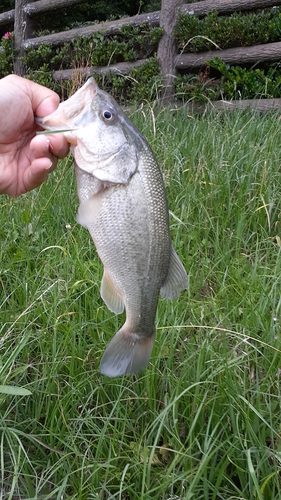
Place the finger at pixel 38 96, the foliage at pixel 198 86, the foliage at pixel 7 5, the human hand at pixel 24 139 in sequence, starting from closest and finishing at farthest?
the human hand at pixel 24 139, the finger at pixel 38 96, the foliage at pixel 198 86, the foliage at pixel 7 5

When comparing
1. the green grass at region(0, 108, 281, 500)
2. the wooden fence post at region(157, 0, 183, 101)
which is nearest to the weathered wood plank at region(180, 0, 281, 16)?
the wooden fence post at region(157, 0, 183, 101)

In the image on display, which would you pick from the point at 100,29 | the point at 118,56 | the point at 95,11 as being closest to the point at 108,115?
the point at 118,56

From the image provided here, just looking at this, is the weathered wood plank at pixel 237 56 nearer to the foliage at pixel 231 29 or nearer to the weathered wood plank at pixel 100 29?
the foliage at pixel 231 29

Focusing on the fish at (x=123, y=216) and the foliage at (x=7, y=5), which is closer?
the fish at (x=123, y=216)

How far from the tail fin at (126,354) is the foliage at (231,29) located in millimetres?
3834

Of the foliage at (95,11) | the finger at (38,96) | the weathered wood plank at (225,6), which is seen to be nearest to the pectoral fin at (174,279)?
the finger at (38,96)

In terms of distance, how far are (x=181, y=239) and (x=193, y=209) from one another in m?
0.28

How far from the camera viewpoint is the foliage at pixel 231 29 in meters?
4.76

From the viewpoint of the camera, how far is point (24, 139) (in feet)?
6.37

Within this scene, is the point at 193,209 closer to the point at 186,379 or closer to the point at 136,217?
the point at 186,379

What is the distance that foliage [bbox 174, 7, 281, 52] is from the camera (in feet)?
15.6

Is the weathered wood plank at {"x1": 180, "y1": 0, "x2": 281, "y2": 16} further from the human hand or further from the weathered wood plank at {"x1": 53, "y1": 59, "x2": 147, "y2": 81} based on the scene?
the human hand

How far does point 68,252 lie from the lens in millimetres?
2469

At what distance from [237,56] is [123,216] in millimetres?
4106
